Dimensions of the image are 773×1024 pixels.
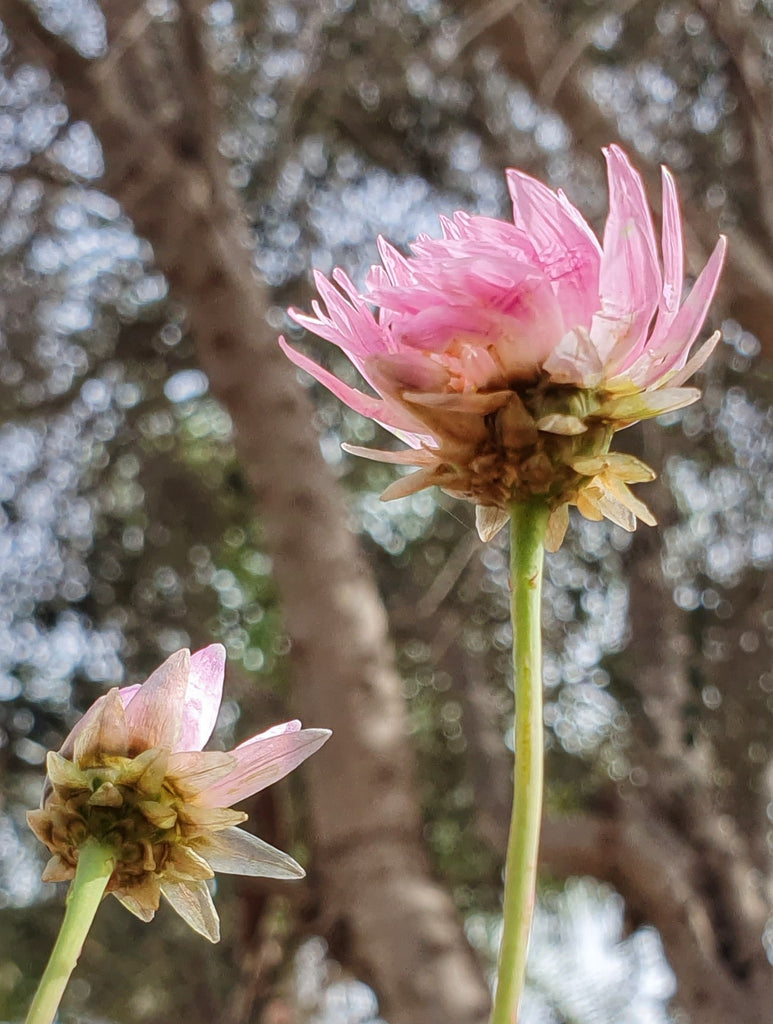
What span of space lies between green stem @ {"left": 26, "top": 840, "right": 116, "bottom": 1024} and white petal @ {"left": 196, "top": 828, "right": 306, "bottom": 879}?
30 millimetres

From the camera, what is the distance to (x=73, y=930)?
22 centimetres

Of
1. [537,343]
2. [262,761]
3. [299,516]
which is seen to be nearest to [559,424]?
[537,343]

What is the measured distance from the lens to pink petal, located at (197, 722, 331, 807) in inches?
10.3

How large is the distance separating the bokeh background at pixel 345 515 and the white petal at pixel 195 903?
1.28 meters

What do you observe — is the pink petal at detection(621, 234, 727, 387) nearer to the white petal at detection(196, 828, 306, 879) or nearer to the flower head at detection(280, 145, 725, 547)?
the flower head at detection(280, 145, 725, 547)

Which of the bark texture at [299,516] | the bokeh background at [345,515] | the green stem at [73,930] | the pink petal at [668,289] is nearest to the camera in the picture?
the green stem at [73,930]

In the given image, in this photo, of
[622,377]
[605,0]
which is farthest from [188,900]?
[605,0]

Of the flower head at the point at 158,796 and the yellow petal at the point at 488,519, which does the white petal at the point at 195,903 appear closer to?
the flower head at the point at 158,796

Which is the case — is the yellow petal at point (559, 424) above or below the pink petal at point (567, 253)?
below

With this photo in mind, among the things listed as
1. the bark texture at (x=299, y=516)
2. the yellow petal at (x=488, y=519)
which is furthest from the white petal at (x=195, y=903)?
the bark texture at (x=299, y=516)

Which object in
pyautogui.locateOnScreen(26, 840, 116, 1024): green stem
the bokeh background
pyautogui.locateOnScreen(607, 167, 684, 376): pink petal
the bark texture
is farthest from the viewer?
the bokeh background

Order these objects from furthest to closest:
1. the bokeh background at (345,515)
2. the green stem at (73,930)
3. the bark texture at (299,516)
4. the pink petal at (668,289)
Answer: the bokeh background at (345,515), the bark texture at (299,516), the pink petal at (668,289), the green stem at (73,930)

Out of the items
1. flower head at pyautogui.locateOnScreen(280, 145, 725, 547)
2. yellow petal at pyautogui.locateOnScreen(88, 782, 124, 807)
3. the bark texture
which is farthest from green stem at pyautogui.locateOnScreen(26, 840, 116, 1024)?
the bark texture

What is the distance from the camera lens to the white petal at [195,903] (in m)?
0.28
